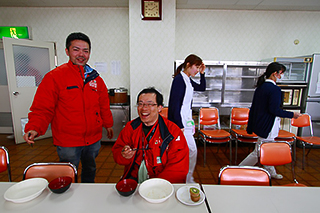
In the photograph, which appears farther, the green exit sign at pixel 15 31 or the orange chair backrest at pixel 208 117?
the green exit sign at pixel 15 31

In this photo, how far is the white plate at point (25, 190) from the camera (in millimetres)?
905

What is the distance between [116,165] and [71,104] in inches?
63.6

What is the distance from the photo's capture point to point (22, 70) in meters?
3.59

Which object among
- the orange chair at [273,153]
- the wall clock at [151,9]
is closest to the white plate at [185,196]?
the orange chair at [273,153]

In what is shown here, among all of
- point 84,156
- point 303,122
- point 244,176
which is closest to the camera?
point 244,176

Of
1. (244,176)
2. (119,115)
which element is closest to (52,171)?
(244,176)

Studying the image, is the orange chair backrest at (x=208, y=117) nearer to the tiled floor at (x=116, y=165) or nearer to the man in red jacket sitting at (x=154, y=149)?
the tiled floor at (x=116, y=165)

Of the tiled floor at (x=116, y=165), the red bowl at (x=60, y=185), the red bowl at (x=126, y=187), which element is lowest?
the tiled floor at (x=116, y=165)

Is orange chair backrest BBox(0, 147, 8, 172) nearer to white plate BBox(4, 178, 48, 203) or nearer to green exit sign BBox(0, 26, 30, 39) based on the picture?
white plate BBox(4, 178, 48, 203)

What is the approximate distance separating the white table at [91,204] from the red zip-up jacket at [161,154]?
1.02 ft

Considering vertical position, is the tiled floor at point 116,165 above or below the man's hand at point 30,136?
below

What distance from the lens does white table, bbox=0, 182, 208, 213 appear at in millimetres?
876

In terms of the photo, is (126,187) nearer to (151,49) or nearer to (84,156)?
(84,156)

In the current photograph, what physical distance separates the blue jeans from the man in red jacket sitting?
0.44 metres
